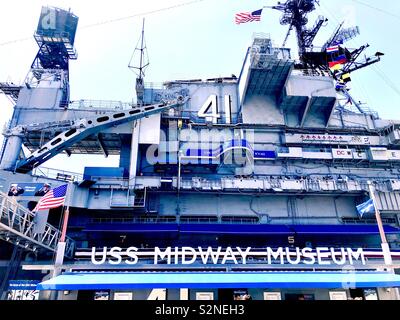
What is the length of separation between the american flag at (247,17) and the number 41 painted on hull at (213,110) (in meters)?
8.72

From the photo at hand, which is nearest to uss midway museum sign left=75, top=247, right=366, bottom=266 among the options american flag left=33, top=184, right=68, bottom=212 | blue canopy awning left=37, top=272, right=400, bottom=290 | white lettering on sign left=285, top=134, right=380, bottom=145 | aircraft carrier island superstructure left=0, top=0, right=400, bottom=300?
blue canopy awning left=37, top=272, right=400, bottom=290

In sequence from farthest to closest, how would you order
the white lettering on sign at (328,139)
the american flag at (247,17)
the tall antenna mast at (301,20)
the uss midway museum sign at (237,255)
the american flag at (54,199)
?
the tall antenna mast at (301,20), the white lettering on sign at (328,139), the american flag at (247,17), the uss midway museum sign at (237,255), the american flag at (54,199)

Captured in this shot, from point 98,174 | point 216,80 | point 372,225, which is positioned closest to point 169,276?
point 98,174

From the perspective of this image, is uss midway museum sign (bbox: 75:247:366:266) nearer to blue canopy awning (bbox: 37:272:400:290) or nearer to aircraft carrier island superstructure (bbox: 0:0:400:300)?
blue canopy awning (bbox: 37:272:400:290)

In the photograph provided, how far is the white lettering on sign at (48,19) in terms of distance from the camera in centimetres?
3441

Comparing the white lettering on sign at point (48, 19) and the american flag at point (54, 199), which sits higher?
the white lettering on sign at point (48, 19)

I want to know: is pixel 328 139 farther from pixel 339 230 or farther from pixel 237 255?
pixel 237 255

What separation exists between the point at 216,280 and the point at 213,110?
21914mm

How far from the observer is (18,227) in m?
16.9

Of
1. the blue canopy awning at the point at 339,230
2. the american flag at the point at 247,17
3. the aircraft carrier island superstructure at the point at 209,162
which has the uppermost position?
the american flag at the point at 247,17

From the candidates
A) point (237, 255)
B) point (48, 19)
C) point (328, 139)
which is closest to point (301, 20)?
point (328, 139)

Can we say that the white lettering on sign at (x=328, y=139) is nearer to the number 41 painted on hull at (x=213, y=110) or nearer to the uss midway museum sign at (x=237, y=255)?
the number 41 painted on hull at (x=213, y=110)

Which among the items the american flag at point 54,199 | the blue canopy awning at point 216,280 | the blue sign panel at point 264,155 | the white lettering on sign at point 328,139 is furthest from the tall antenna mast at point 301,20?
the american flag at point 54,199

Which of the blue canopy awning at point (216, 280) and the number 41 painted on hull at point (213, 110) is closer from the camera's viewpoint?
the blue canopy awning at point (216, 280)
